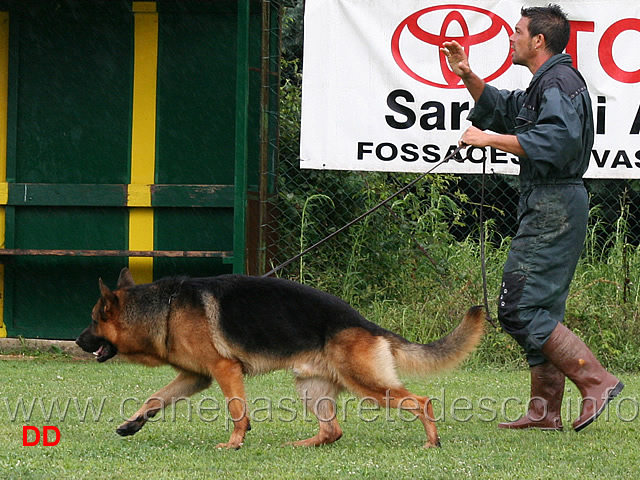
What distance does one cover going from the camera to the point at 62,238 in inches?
328

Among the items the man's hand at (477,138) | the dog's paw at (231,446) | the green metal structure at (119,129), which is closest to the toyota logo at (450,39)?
the green metal structure at (119,129)

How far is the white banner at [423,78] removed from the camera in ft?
24.7

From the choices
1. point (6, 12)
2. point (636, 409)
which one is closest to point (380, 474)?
point (636, 409)

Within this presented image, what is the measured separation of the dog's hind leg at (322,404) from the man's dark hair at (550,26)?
2176 millimetres

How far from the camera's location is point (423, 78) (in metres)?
7.59

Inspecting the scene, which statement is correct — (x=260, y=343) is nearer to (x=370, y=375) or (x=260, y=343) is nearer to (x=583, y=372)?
(x=370, y=375)

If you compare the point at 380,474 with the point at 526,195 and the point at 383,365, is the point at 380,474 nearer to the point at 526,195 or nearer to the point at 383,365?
the point at 383,365

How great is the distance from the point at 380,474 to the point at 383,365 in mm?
831

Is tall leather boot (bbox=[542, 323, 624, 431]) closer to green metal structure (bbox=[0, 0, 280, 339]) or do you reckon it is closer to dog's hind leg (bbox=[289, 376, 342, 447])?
dog's hind leg (bbox=[289, 376, 342, 447])

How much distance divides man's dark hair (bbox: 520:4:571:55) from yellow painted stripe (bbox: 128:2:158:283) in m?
4.23

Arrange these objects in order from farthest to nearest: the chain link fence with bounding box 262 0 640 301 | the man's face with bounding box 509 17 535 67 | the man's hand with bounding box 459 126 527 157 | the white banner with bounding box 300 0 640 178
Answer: the chain link fence with bounding box 262 0 640 301, the white banner with bounding box 300 0 640 178, the man's face with bounding box 509 17 535 67, the man's hand with bounding box 459 126 527 157

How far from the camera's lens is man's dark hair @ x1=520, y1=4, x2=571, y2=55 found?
491cm

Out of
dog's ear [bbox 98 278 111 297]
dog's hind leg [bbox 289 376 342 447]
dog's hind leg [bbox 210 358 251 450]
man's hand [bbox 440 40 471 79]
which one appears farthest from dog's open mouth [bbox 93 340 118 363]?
man's hand [bbox 440 40 471 79]

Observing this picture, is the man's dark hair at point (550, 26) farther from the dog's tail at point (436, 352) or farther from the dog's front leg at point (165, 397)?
the dog's front leg at point (165, 397)
